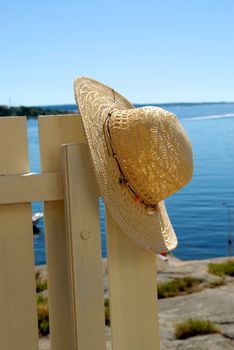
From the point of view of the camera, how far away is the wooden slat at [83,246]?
1.64m

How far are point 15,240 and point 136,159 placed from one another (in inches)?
14.6

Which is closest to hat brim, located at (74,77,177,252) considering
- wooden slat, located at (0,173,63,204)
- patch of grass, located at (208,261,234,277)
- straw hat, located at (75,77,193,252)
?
straw hat, located at (75,77,193,252)

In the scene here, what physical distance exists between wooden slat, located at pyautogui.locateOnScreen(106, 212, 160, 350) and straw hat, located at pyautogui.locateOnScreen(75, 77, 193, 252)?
0.07 meters

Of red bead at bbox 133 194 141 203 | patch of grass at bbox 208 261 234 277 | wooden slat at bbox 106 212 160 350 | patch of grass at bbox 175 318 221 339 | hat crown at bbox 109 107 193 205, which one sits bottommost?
patch of grass at bbox 175 318 221 339

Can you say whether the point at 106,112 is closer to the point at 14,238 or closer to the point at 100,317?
the point at 14,238

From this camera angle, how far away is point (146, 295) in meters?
1.77

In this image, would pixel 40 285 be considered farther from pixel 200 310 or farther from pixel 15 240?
pixel 15 240

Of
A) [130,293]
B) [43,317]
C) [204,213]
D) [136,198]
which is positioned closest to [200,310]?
[43,317]

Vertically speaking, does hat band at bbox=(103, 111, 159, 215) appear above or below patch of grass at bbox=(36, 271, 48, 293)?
above

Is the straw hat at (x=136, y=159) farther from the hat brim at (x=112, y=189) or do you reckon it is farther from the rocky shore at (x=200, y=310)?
the rocky shore at (x=200, y=310)

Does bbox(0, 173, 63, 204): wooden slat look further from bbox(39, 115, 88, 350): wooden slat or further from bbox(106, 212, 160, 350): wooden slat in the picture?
bbox(106, 212, 160, 350): wooden slat

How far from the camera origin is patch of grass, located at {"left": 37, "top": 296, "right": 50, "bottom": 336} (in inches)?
132

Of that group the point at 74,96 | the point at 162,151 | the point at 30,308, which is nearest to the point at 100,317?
→ the point at 30,308

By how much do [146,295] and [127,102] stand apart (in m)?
0.55
